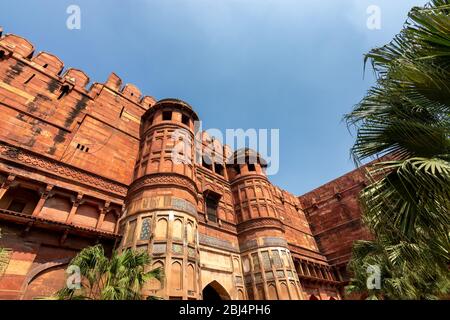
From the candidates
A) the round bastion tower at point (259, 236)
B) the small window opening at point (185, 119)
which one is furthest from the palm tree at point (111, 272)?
the small window opening at point (185, 119)

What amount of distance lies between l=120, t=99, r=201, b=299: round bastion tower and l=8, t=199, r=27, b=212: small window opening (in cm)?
367

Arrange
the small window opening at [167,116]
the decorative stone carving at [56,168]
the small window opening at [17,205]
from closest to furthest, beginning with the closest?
the small window opening at [17,205]
the decorative stone carving at [56,168]
the small window opening at [167,116]

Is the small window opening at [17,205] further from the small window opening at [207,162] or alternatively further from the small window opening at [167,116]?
the small window opening at [207,162]

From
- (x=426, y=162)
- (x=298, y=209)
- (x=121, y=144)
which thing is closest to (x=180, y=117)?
(x=121, y=144)

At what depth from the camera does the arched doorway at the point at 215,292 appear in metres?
12.4

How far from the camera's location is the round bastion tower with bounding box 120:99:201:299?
29.7 ft

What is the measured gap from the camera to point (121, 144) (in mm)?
13414

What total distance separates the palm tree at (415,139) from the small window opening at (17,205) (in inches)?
443

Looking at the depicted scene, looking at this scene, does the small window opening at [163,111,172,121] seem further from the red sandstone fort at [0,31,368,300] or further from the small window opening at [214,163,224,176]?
the small window opening at [214,163,224,176]

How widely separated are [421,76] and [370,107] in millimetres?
748

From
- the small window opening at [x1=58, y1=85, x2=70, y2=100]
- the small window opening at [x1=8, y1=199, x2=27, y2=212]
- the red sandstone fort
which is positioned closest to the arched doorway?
the red sandstone fort

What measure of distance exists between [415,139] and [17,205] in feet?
39.7

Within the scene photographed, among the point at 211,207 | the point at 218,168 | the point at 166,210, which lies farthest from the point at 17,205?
the point at 218,168
